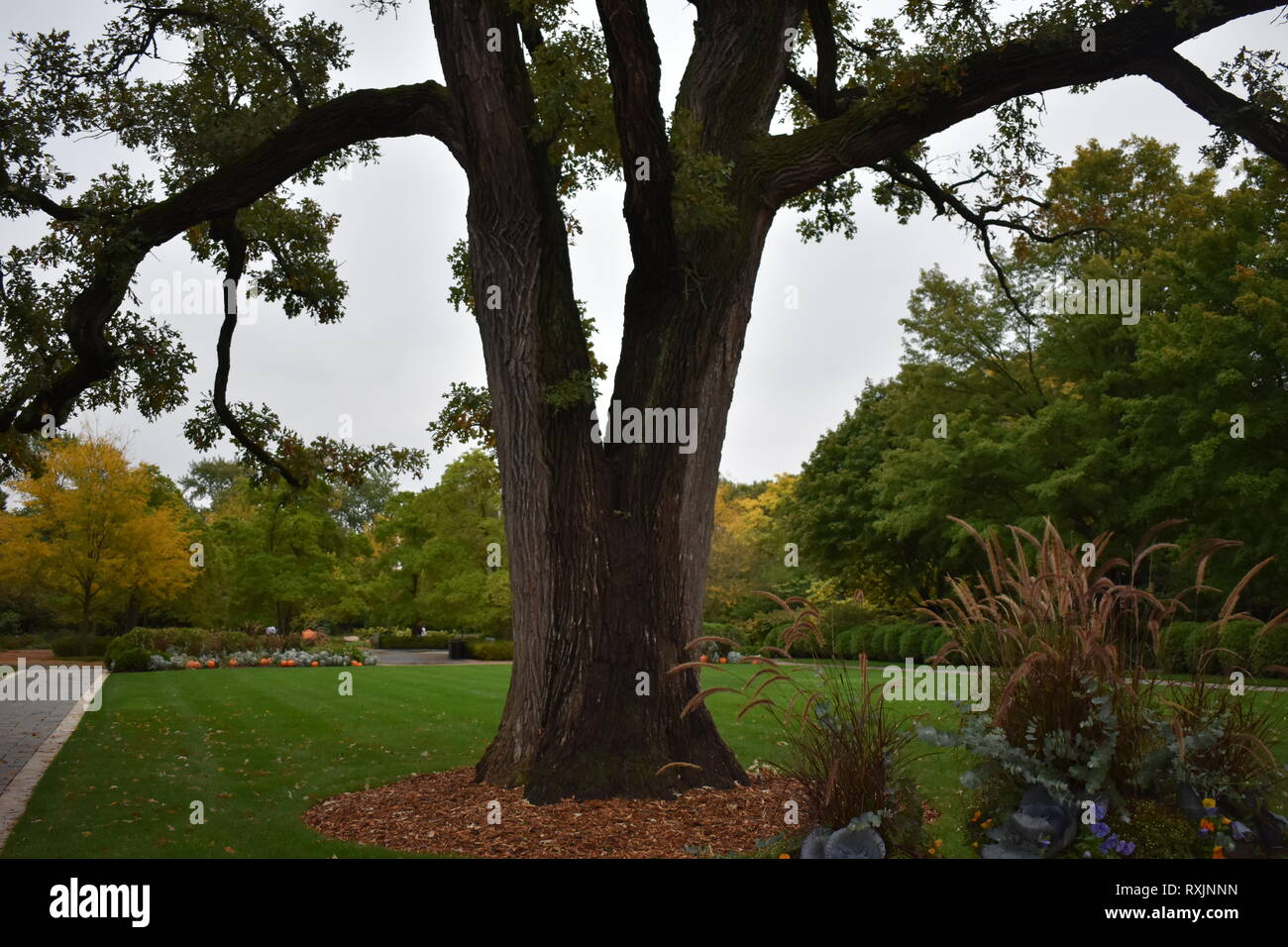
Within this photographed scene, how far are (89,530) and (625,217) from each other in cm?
2486

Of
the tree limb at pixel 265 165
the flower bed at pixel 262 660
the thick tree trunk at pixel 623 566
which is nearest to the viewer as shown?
the thick tree trunk at pixel 623 566

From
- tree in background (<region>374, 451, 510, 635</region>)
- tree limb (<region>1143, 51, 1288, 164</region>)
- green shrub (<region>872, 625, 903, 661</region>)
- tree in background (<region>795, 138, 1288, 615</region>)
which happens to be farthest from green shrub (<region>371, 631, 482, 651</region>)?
tree limb (<region>1143, 51, 1288, 164</region>)

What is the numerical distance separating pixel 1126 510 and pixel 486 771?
17.4 metres

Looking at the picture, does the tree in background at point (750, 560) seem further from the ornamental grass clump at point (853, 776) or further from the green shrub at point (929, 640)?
the ornamental grass clump at point (853, 776)

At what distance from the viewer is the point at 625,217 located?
748cm

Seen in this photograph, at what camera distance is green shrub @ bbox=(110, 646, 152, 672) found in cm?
2405

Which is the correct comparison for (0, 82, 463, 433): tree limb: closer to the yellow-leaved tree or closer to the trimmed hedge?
the trimmed hedge

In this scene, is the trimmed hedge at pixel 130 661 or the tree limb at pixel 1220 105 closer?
the tree limb at pixel 1220 105

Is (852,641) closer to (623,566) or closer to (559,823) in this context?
(623,566)

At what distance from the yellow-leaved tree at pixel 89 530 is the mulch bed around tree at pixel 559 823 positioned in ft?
73.5

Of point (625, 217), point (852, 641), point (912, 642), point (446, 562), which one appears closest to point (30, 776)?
point (625, 217)

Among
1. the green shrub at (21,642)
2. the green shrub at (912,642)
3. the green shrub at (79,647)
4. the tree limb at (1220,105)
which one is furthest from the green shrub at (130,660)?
the tree limb at (1220,105)

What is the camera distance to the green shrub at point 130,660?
24047mm

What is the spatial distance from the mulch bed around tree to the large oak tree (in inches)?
11.5
